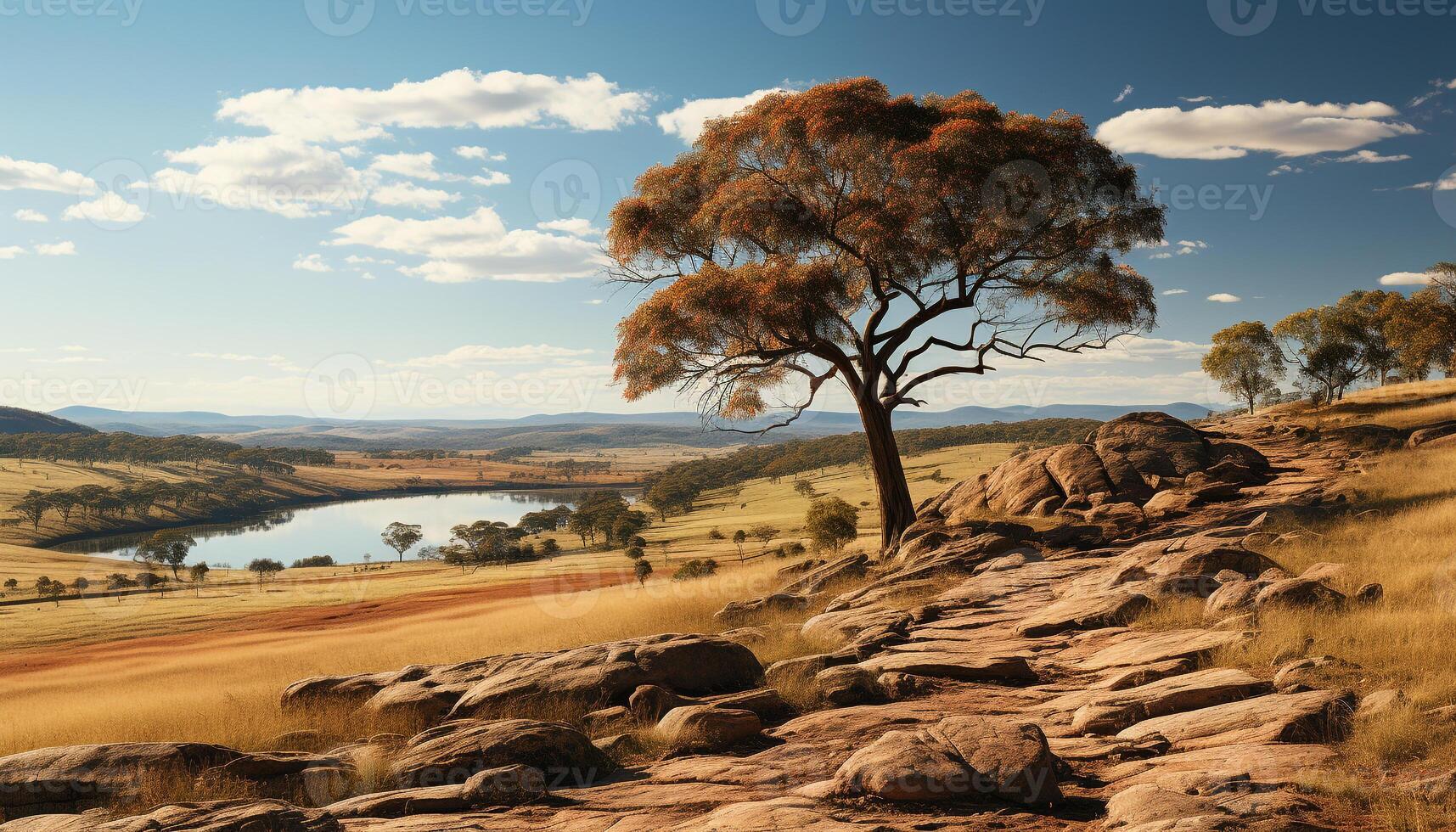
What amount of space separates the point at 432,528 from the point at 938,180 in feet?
570

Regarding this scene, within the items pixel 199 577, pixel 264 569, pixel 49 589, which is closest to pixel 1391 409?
pixel 264 569

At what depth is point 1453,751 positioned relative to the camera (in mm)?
6348

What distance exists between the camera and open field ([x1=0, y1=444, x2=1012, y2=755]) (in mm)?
13906

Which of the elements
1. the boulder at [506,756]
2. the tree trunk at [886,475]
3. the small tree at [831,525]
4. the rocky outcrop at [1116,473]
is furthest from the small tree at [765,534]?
the boulder at [506,756]

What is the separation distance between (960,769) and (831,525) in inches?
1754

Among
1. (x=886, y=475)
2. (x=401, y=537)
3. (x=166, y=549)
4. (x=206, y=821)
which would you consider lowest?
(x=401, y=537)

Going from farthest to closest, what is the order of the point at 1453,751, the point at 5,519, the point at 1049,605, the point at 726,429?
the point at 5,519 → the point at 726,429 → the point at 1049,605 → the point at 1453,751

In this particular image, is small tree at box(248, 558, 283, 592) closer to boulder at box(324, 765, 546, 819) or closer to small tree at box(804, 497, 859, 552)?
small tree at box(804, 497, 859, 552)

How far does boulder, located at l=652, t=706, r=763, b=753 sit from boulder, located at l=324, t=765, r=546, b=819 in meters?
1.94

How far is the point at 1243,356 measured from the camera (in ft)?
249

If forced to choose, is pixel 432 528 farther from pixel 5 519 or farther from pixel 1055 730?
pixel 1055 730

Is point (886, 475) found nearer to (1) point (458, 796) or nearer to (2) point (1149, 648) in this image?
(2) point (1149, 648)

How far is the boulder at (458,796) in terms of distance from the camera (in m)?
7.79

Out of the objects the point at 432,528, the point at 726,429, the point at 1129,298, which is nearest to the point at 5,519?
the point at 432,528
